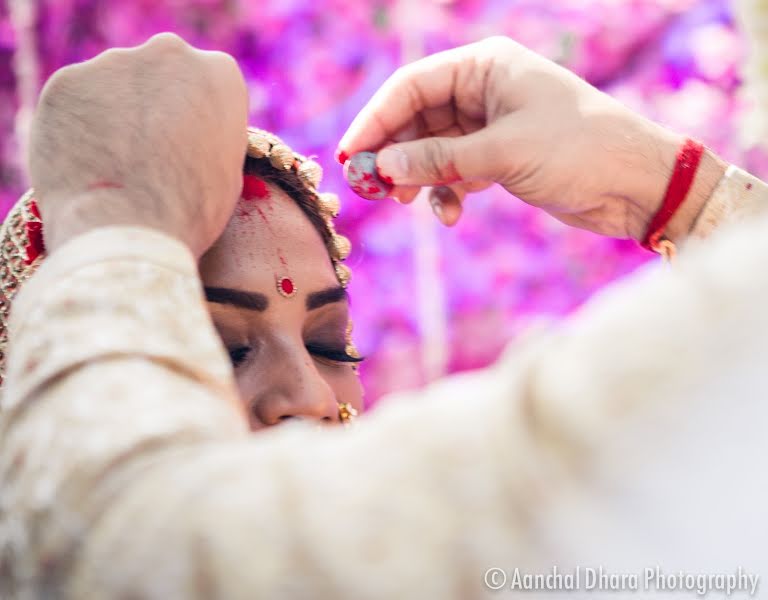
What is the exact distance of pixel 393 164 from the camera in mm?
1372

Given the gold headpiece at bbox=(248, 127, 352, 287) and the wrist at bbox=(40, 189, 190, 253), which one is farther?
the gold headpiece at bbox=(248, 127, 352, 287)

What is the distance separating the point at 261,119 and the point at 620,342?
434 centimetres

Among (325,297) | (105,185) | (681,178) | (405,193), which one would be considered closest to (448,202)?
(405,193)

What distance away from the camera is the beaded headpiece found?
134cm

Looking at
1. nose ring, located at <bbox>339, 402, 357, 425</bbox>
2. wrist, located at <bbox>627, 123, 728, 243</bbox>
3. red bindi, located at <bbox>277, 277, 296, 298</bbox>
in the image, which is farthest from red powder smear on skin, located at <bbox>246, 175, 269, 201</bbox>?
wrist, located at <bbox>627, 123, 728, 243</bbox>

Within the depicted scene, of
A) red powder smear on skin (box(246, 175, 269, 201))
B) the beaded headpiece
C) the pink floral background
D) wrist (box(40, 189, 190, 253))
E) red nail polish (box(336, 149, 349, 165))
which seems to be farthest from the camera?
the pink floral background

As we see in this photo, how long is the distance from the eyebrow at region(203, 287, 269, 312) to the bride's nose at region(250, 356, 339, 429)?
97 millimetres

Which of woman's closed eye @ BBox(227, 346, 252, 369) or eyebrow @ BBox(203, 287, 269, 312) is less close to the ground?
eyebrow @ BBox(203, 287, 269, 312)

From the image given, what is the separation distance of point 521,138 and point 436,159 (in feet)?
0.44

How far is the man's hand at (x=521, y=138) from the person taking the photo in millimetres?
1391

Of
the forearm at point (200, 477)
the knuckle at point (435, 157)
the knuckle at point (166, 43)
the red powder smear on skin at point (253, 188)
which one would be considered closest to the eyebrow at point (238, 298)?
the red powder smear on skin at point (253, 188)

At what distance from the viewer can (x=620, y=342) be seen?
0.57 meters

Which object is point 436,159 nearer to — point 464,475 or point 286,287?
point 286,287

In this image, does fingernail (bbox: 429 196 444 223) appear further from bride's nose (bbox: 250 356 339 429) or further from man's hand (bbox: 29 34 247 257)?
man's hand (bbox: 29 34 247 257)
